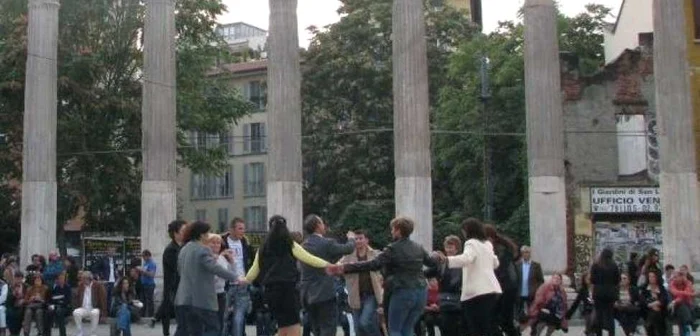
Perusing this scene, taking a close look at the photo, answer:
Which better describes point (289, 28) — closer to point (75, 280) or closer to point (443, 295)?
point (75, 280)

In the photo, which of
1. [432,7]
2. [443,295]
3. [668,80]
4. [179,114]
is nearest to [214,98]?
[179,114]

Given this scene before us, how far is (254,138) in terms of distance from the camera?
77.2 metres

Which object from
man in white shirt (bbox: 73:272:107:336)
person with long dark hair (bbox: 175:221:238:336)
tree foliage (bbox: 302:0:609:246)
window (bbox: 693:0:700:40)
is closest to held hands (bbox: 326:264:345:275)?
person with long dark hair (bbox: 175:221:238:336)

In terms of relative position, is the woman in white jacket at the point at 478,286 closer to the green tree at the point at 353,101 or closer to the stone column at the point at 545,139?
the stone column at the point at 545,139

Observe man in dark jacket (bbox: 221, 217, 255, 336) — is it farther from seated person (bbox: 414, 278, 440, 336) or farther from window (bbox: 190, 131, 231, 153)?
window (bbox: 190, 131, 231, 153)

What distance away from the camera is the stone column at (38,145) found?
34.1 metres

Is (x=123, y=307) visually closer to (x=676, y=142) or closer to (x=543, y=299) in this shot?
(x=543, y=299)

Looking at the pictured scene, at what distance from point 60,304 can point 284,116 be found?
10246 millimetres

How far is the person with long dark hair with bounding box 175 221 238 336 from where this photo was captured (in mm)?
14023

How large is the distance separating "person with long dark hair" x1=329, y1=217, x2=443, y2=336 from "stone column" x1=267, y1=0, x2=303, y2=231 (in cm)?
1842

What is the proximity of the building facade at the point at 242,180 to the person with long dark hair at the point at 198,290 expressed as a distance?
6002 centimetres

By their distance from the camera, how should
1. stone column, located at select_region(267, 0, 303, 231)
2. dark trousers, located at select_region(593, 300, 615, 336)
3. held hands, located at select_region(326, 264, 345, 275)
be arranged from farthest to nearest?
stone column, located at select_region(267, 0, 303, 231) < dark trousers, located at select_region(593, 300, 615, 336) < held hands, located at select_region(326, 264, 345, 275)

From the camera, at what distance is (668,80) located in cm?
3228

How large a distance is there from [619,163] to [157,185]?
15.8m
